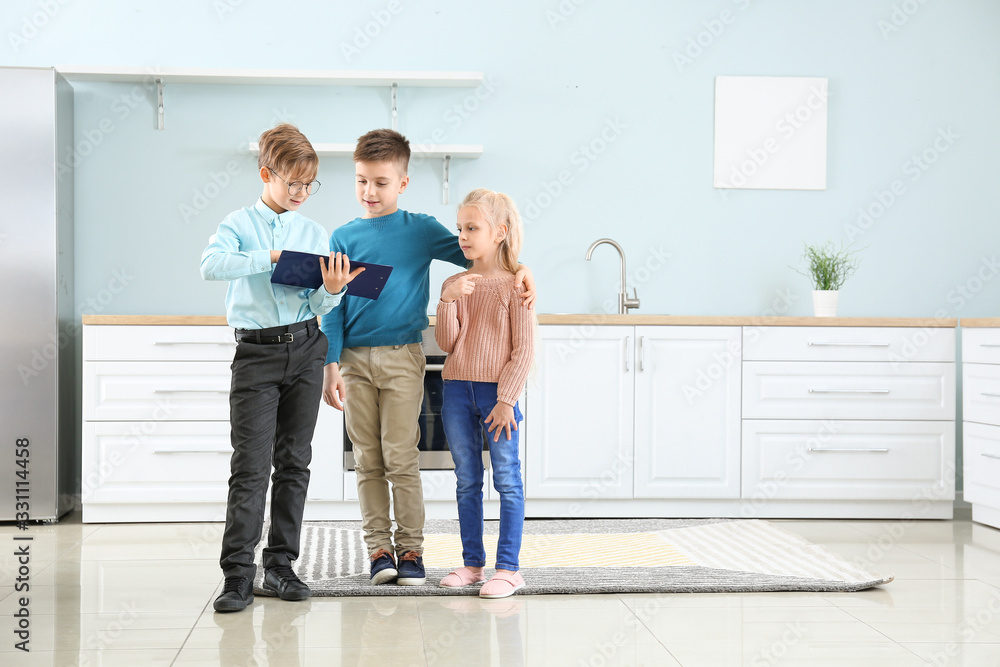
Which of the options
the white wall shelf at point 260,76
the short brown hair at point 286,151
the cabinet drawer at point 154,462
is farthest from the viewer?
the white wall shelf at point 260,76

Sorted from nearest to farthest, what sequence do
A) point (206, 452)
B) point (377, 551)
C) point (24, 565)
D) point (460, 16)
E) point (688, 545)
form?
1. point (377, 551)
2. point (24, 565)
3. point (688, 545)
4. point (206, 452)
5. point (460, 16)

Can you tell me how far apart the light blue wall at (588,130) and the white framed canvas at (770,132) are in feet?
0.17

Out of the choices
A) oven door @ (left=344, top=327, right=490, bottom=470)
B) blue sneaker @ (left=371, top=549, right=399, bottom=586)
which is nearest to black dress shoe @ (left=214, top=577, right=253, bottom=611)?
blue sneaker @ (left=371, top=549, right=399, bottom=586)

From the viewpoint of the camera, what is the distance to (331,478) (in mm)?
3146

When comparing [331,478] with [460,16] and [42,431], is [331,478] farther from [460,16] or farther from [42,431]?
[460,16]

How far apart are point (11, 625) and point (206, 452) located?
4.11 ft

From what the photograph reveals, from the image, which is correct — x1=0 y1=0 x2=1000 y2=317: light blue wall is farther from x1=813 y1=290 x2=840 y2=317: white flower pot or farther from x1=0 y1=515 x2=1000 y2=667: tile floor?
x1=0 y1=515 x2=1000 y2=667: tile floor

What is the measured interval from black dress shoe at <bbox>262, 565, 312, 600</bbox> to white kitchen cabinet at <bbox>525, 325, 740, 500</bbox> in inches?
47.2

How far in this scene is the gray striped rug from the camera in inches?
87.4

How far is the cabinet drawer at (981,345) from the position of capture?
312cm

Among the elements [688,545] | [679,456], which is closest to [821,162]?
[679,456]

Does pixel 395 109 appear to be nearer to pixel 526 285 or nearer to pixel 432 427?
pixel 432 427

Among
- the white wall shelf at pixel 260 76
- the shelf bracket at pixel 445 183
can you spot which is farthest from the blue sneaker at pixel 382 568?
the white wall shelf at pixel 260 76

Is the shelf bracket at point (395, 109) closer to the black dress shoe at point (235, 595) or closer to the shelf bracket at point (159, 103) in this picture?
the shelf bracket at point (159, 103)
